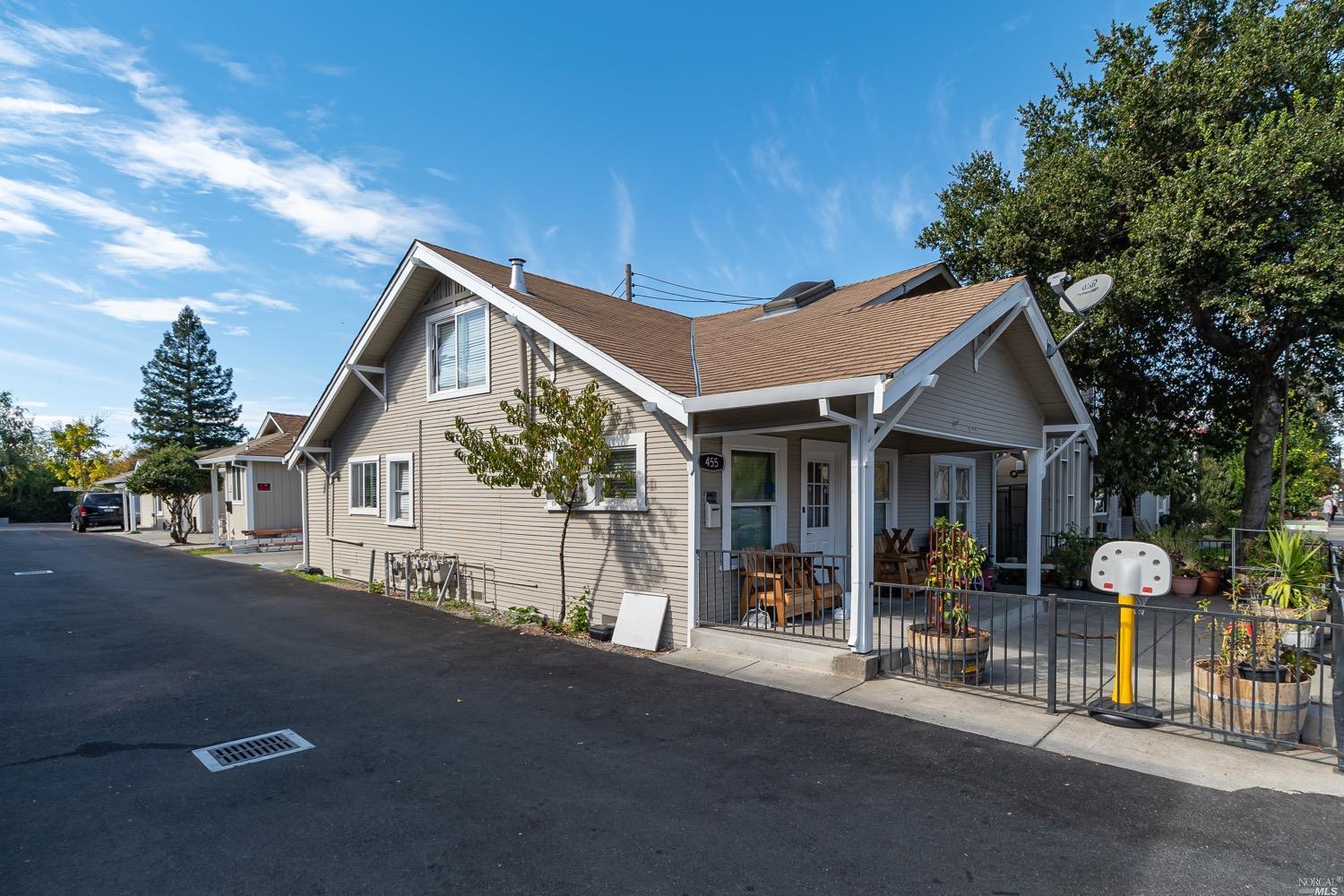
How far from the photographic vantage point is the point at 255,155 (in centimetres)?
1186

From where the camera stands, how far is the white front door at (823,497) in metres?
10.0

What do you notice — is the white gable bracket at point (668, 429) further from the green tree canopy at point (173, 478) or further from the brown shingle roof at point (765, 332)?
the green tree canopy at point (173, 478)

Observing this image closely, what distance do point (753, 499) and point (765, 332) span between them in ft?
9.73

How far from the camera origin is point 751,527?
9.09m

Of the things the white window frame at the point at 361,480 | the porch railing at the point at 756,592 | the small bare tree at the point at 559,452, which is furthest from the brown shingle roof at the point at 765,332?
the white window frame at the point at 361,480

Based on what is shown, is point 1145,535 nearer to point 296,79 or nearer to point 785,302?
point 785,302

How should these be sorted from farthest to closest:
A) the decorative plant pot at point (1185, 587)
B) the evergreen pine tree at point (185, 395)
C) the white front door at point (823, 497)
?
the evergreen pine tree at point (185, 395), the decorative plant pot at point (1185, 587), the white front door at point (823, 497)

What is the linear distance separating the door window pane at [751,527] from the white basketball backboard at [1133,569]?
410 centimetres

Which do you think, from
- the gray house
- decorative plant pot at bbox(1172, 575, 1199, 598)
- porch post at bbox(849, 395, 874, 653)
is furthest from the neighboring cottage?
decorative plant pot at bbox(1172, 575, 1199, 598)

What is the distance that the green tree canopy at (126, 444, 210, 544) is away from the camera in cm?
2434

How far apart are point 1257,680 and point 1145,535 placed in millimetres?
10721

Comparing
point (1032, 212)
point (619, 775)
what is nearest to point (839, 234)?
point (1032, 212)

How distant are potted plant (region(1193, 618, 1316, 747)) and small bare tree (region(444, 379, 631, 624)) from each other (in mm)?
6136

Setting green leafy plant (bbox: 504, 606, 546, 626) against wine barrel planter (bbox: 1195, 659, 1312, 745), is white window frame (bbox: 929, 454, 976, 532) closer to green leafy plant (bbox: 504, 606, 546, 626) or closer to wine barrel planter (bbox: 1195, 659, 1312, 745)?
wine barrel planter (bbox: 1195, 659, 1312, 745)
